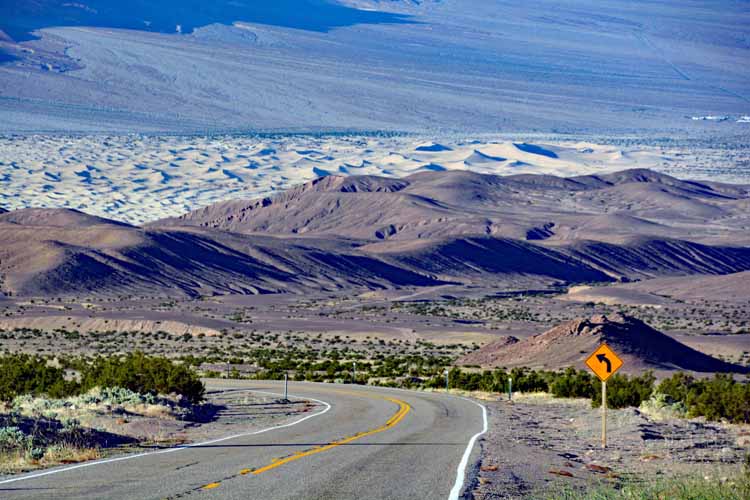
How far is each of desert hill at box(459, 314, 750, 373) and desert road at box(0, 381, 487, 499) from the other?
79.3 ft

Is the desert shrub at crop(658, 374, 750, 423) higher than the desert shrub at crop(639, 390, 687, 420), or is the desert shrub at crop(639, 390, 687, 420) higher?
the desert shrub at crop(658, 374, 750, 423)

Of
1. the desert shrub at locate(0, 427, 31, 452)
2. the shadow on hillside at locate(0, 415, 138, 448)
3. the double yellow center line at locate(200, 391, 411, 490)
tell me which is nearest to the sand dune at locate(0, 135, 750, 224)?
the double yellow center line at locate(200, 391, 411, 490)

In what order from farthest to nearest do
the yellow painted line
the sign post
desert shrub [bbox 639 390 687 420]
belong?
1. desert shrub [bbox 639 390 687 420]
2. the sign post
3. the yellow painted line

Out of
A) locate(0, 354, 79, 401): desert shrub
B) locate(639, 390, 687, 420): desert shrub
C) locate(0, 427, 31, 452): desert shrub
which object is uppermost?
locate(0, 427, 31, 452): desert shrub

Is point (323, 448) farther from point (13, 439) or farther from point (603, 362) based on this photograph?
point (603, 362)

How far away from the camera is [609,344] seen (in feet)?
146

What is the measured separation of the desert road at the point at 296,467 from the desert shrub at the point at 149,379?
158 inches

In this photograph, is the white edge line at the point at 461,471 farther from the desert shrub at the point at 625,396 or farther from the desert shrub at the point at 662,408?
the desert shrub at the point at 625,396

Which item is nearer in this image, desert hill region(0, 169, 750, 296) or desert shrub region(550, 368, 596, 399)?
desert shrub region(550, 368, 596, 399)

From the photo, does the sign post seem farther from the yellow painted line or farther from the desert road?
the yellow painted line

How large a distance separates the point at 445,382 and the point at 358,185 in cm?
10840

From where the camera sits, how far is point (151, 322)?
6450cm

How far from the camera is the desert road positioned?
36.0ft

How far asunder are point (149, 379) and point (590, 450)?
11.1 meters
